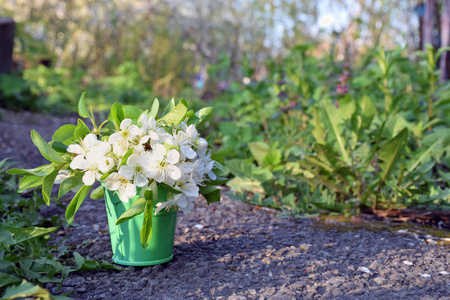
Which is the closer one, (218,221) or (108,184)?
(108,184)

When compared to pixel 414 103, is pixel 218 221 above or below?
below

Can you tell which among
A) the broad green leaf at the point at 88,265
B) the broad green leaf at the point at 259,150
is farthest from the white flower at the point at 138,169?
the broad green leaf at the point at 259,150

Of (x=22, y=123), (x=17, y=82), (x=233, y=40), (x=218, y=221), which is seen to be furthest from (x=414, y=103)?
(x=233, y=40)

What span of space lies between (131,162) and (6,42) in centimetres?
453

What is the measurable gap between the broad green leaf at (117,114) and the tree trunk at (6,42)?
14.1ft

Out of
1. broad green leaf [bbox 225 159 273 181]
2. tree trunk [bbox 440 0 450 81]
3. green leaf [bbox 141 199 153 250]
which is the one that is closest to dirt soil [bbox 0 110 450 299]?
green leaf [bbox 141 199 153 250]

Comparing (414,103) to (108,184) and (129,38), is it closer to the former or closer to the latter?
(108,184)

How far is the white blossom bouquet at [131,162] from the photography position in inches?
49.3

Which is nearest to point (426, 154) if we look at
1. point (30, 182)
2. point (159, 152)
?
point (159, 152)

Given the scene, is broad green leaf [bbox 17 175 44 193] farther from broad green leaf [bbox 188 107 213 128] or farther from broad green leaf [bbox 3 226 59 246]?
broad green leaf [bbox 188 107 213 128]

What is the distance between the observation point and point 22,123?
4.11 metres

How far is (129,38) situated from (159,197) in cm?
730

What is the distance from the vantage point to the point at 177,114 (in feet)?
4.50

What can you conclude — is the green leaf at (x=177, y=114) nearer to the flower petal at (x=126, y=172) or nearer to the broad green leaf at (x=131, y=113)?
the broad green leaf at (x=131, y=113)
